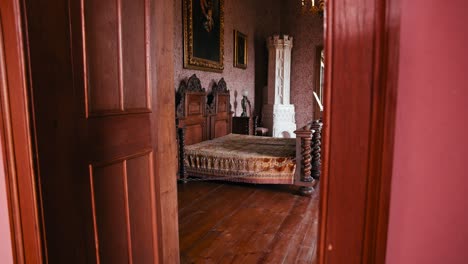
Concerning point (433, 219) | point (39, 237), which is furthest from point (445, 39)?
point (39, 237)

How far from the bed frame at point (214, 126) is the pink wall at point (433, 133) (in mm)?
2870

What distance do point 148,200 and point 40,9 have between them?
90cm

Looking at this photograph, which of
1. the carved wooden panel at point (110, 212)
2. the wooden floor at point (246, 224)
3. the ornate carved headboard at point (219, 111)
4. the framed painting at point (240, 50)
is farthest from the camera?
the framed painting at point (240, 50)

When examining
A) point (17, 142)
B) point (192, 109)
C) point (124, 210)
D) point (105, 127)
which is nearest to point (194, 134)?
point (192, 109)

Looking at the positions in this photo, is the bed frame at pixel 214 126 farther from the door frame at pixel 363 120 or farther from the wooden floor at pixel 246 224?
the door frame at pixel 363 120

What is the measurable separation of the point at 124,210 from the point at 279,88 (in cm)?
602

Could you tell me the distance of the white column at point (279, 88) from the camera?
22.6ft

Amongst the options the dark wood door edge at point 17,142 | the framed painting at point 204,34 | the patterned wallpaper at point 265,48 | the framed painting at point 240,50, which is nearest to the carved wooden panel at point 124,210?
the dark wood door edge at point 17,142

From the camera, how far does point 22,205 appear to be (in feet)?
3.24

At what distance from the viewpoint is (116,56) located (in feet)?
4.11

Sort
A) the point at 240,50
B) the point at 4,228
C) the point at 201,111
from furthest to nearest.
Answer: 1. the point at 240,50
2. the point at 201,111
3. the point at 4,228

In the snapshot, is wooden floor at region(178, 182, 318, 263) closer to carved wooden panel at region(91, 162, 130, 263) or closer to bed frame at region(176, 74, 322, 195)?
bed frame at region(176, 74, 322, 195)

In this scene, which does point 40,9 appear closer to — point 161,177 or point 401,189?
point 161,177

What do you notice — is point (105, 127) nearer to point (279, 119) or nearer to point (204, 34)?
point (204, 34)
